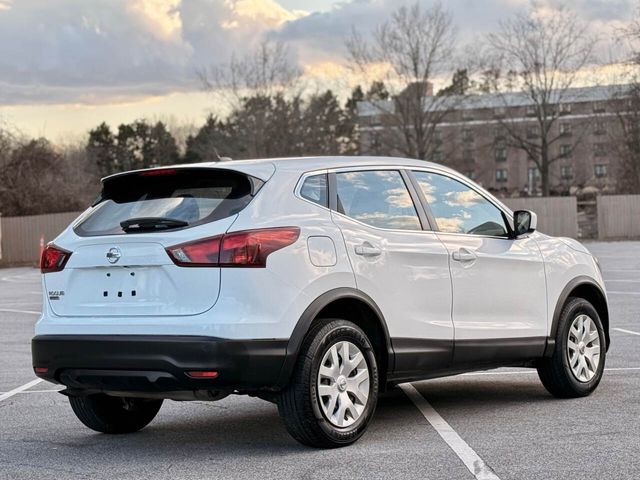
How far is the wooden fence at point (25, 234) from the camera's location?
1986 inches

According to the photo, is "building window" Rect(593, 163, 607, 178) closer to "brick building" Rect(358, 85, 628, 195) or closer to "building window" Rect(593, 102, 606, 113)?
"brick building" Rect(358, 85, 628, 195)

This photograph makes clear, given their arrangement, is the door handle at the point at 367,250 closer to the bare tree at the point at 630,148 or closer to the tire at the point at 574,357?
the tire at the point at 574,357

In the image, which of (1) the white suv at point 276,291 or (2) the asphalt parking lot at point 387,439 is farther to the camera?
(1) the white suv at point 276,291

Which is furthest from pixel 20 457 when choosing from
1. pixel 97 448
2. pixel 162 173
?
pixel 162 173

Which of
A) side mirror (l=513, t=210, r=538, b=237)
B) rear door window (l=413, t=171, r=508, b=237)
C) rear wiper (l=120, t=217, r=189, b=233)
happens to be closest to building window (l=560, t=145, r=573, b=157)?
side mirror (l=513, t=210, r=538, b=237)

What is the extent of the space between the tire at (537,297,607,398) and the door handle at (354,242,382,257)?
2.19 meters

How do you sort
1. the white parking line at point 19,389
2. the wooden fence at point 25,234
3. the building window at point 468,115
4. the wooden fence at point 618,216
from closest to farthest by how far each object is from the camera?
the white parking line at point 19,389 → the wooden fence at point 25,234 → the wooden fence at point 618,216 → the building window at point 468,115

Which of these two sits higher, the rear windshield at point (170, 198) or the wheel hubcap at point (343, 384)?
the rear windshield at point (170, 198)

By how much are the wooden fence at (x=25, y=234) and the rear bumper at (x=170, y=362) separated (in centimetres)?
4501

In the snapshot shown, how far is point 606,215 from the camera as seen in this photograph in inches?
2037

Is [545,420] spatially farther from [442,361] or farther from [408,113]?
[408,113]

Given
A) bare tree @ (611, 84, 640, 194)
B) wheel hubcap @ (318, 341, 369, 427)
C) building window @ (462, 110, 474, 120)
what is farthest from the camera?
building window @ (462, 110, 474, 120)

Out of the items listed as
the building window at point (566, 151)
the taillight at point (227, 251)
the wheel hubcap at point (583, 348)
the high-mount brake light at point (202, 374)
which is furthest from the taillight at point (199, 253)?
the building window at point (566, 151)

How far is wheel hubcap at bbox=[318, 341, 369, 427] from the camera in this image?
6613mm
